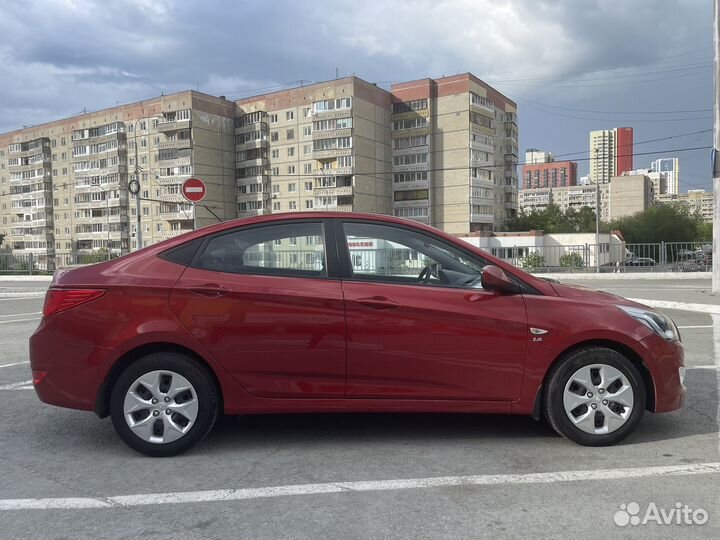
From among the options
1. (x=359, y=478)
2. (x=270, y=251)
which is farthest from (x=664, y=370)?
(x=270, y=251)

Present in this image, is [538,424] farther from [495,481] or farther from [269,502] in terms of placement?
[269,502]

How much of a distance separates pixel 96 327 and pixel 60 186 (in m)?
99.1

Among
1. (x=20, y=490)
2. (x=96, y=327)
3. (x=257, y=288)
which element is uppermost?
(x=257, y=288)

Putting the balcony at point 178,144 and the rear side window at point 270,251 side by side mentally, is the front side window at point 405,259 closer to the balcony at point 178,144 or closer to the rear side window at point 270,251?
the rear side window at point 270,251

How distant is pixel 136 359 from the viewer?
12.4 feet

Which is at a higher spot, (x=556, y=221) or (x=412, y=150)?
(x=412, y=150)

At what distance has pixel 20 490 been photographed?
3.30m

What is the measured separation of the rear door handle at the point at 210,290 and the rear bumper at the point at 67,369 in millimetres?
682

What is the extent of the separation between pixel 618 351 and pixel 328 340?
2.00 metres

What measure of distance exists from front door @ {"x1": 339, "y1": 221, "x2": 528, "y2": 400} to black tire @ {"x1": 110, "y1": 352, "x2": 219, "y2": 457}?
0.97 metres

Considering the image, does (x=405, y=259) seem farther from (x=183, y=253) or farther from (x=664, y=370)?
(x=664, y=370)

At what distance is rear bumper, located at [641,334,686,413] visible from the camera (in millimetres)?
3828

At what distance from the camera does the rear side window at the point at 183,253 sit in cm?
392

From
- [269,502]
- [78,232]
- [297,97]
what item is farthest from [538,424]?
[78,232]
